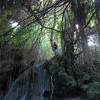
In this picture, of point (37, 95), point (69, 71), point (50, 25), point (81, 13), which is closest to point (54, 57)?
point (69, 71)

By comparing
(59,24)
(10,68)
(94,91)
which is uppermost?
(59,24)

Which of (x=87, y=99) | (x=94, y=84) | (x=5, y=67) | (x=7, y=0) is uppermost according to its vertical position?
(x=7, y=0)

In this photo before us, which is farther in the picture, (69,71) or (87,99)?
(69,71)

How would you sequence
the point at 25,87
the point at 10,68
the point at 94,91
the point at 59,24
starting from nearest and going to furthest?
1. the point at 59,24
2. the point at 94,91
3. the point at 25,87
4. the point at 10,68

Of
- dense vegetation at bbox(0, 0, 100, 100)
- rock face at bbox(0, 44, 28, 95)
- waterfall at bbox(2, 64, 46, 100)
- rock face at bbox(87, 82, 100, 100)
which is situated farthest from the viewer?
rock face at bbox(0, 44, 28, 95)

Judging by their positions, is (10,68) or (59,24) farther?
(10,68)

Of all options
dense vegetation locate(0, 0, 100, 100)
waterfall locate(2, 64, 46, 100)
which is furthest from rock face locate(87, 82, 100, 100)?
waterfall locate(2, 64, 46, 100)

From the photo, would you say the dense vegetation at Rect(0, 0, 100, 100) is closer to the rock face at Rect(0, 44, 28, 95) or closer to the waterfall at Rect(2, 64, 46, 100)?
the waterfall at Rect(2, 64, 46, 100)

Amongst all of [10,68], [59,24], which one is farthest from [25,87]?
[59,24]

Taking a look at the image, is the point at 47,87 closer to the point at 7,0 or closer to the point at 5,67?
the point at 5,67

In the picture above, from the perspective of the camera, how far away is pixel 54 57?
877 centimetres

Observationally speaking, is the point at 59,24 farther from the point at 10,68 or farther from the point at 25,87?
the point at 10,68

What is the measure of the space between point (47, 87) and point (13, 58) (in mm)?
1796

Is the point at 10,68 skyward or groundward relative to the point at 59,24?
groundward
